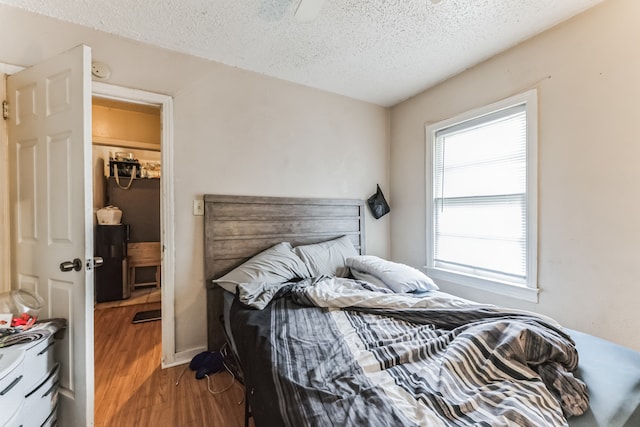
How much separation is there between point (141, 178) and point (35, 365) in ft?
11.5

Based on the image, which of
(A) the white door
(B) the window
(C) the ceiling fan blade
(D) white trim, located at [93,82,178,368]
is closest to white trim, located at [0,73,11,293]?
(A) the white door

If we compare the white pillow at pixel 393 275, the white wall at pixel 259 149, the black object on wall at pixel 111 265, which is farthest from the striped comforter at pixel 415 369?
the black object on wall at pixel 111 265

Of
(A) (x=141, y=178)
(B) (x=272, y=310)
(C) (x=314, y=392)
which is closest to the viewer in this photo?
(C) (x=314, y=392)

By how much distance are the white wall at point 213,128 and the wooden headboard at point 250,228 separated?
8 cm

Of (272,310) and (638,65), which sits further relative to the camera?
(272,310)

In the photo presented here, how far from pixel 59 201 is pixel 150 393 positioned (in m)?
1.35

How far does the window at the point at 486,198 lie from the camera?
1969mm

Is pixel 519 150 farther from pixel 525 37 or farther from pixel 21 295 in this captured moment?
pixel 21 295

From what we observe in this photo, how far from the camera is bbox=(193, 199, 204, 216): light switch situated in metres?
2.16

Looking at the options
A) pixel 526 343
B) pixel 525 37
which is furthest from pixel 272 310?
pixel 525 37

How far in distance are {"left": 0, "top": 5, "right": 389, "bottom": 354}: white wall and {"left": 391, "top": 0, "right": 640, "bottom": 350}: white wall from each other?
164cm

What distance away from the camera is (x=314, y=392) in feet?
2.84

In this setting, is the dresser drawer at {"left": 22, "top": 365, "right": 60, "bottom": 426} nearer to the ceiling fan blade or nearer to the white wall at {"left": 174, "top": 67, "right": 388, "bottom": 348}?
the white wall at {"left": 174, "top": 67, "right": 388, "bottom": 348}

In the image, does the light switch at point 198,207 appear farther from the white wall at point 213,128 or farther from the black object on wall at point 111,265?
the black object on wall at point 111,265
